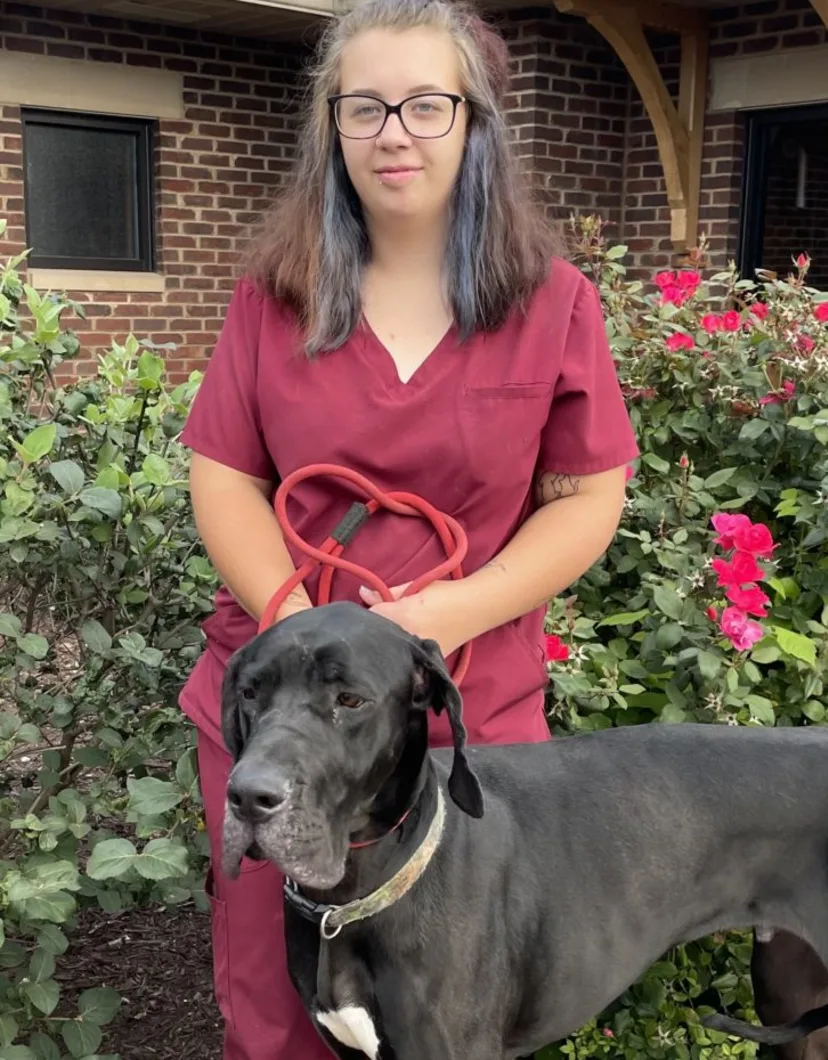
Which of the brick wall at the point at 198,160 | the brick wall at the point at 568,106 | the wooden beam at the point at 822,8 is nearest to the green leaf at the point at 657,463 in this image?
the wooden beam at the point at 822,8

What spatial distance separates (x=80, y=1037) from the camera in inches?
107

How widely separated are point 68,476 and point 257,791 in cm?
121

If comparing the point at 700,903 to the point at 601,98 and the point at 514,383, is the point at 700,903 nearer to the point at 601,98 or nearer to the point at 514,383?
the point at 514,383

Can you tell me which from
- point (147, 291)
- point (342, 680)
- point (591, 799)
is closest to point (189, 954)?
point (591, 799)

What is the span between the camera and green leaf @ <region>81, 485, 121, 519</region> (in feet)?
8.50

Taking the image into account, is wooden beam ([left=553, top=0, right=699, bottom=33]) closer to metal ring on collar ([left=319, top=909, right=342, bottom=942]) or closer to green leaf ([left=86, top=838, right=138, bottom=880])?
green leaf ([left=86, top=838, right=138, bottom=880])

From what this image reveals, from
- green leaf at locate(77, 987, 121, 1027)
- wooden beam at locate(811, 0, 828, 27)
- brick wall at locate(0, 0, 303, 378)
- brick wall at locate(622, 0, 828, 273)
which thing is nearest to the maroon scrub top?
green leaf at locate(77, 987, 121, 1027)

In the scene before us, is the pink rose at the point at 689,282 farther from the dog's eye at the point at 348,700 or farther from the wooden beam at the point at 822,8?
the wooden beam at the point at 822,8

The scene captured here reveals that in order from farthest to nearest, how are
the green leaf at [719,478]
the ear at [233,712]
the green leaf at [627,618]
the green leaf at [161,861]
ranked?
1. the green leaf at [719,478]
2. the green leaf at [627,618]
3. the green leaf at [161,861]
4. the ear at [233,712]

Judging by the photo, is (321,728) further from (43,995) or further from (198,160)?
(198,160)

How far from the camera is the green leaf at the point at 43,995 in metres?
2.57

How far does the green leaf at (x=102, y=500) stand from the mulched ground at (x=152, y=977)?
59.6 inches

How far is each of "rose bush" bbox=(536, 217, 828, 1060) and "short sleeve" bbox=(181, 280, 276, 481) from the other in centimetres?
82

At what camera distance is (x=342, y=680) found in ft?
5.79
